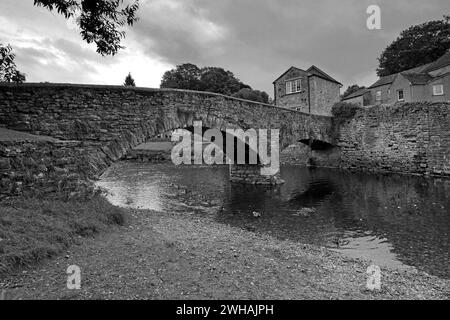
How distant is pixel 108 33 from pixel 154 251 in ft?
15.4

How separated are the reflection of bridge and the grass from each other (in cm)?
357

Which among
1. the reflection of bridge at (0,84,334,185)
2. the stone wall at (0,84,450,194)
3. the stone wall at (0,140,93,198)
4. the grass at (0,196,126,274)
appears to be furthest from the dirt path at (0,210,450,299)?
the reflection of bridge at (0,84,334,185)

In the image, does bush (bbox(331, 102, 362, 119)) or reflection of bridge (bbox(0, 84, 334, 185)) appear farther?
bush (bbox(331, 102, 362, 119))

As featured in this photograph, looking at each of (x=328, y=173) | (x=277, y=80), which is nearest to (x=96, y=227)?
Answer: (x=328, y=173)

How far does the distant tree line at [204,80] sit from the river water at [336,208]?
1460 inches

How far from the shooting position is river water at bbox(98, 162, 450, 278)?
7.88 m

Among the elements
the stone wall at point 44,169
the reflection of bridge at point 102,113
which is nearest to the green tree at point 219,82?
the reflection of bridge at point 102,113

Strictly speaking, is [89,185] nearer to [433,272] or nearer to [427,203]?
[433,272]

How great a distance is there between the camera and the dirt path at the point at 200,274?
382 cm

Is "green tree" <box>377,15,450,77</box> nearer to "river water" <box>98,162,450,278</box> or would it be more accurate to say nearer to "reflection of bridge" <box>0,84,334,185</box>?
"river water" <box>98,162,450,278</box>
